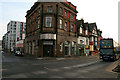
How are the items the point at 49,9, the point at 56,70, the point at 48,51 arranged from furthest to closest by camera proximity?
the point at 49,9 < the point at 48,51 < the point at 56,70

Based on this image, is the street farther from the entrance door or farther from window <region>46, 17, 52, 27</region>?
window <region>46, 17, 52, 27</region>

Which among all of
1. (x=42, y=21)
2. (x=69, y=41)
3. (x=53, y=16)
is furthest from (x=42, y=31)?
(x=69, y=41)

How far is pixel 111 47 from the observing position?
18172mm

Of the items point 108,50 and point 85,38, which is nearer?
point 108,50

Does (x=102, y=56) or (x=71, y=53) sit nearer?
(x=102, y=56)

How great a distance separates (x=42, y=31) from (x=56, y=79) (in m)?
19.2

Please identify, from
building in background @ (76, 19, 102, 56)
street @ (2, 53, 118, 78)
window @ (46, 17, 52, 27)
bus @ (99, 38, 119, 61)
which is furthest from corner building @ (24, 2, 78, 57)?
street @ (2, 53, 118, 78)

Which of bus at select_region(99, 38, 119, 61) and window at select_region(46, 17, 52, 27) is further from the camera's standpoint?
window at select_region(46, 17, 52, 27)

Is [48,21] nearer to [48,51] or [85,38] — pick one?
[48,51]

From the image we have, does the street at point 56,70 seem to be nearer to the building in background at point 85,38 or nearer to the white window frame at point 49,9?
the white window frame at point 49,9

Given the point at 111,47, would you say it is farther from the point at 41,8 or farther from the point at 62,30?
the point at 41,8

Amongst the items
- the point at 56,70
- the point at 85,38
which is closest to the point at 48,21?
the point at 85,38

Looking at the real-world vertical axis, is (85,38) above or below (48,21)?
below

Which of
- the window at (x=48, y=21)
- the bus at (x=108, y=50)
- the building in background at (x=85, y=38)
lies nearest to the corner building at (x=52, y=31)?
the window at (x=48, y=21)
